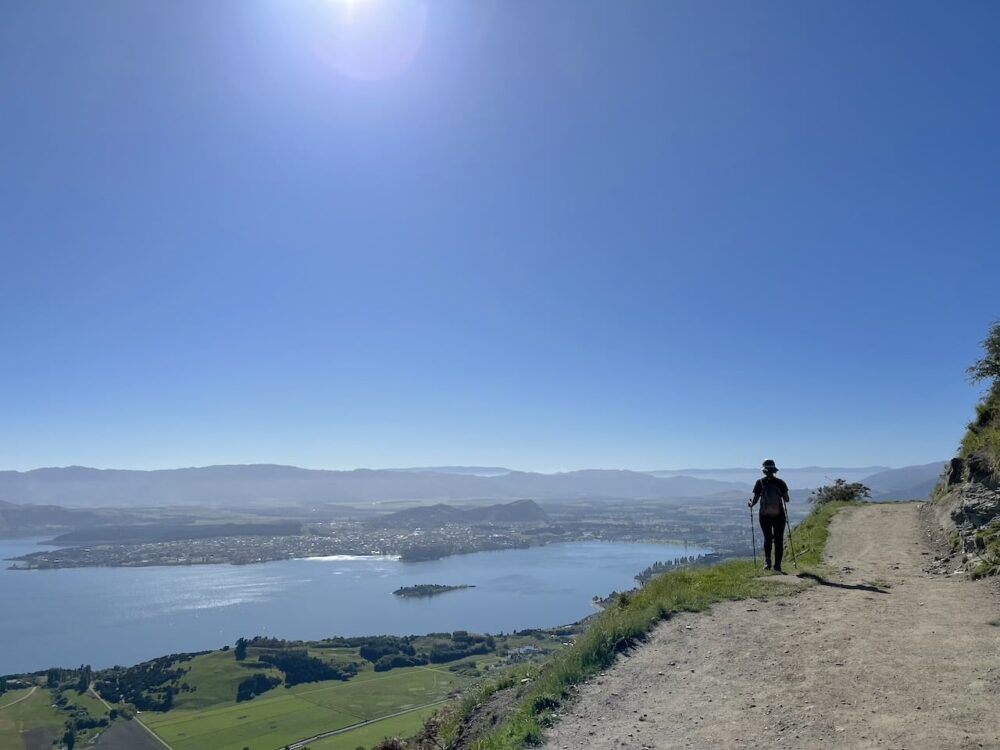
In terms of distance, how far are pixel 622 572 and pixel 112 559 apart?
119808mm

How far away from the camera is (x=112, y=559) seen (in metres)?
135

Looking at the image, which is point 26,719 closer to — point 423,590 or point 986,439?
point 986,439

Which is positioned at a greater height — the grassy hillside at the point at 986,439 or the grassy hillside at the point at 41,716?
the grassy hillside at the point at 986,439

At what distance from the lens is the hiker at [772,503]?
42.7 feet

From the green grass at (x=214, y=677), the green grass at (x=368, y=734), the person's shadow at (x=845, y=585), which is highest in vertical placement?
the person's shadow at (x=845, y=585)

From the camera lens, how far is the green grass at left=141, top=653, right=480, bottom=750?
32156 mm

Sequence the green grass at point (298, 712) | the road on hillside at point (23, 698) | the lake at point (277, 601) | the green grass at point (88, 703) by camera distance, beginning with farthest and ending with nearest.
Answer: the lake at point (277, 601) < the road on hillside at point (23, 698) < the green grass at point (88, 703) < the green grass at point (298, 712)

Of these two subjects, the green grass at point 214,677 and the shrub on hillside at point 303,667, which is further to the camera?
the shrub on hillside at point 303,667

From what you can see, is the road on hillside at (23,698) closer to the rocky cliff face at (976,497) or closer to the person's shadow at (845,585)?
the person's shadow at (845,585)

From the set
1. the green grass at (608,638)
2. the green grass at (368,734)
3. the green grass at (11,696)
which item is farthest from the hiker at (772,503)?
the green grass at (11,696)

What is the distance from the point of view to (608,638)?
8.91 metres

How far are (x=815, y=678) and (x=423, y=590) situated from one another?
87056mm

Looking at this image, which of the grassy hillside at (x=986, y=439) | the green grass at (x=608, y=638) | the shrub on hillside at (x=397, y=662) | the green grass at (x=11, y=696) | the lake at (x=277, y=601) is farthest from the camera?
the lake at (x=277, y=601)

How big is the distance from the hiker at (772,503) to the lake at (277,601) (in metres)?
54.0
